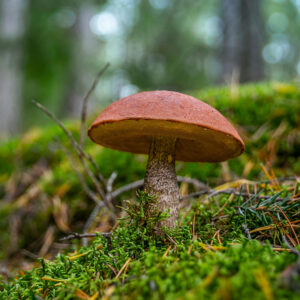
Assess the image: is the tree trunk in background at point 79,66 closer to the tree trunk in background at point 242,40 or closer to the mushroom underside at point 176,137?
the tree trunk in background at point 242,40

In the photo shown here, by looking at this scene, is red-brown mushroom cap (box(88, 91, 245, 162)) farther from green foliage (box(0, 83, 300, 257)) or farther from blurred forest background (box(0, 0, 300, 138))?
blurred forest background (box(0, 0, 300, 138))

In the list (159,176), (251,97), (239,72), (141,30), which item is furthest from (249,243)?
(141,30)

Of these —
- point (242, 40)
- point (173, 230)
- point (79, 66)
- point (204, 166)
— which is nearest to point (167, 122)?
point (173, 230)

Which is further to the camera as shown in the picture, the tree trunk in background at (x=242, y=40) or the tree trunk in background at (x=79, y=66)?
the tree trunk in background at (x=79, y=66)

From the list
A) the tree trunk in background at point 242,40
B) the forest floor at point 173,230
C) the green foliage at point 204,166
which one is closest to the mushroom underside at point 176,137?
the forest floor at point 173,230

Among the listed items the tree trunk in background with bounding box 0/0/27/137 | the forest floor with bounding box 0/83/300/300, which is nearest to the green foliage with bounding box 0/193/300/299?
the forest floor with bounding box 0/83/300/300

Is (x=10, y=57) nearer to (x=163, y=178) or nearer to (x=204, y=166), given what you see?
(x=204, y=166)
